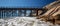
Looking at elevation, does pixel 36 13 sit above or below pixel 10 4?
below

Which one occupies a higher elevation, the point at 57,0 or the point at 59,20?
the point at 57,0

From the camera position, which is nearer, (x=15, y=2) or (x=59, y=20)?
(x=59, y=20)

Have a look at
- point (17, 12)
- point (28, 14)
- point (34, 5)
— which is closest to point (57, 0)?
point (34, 5)

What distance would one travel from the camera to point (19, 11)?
4.30 meters

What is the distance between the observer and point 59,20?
2848 mm

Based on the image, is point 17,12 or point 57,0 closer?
point 17,12

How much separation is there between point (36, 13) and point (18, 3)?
0.66 meters

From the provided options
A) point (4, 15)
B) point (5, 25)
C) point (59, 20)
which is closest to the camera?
point (5, 25)

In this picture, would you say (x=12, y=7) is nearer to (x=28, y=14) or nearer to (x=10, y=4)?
(x=10, y=4)

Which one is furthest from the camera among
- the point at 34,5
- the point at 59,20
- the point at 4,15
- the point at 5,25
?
the point at 34,5

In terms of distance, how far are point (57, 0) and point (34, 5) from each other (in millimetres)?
854

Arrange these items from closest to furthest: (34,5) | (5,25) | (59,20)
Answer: (5,25), (59,20), (34,5)

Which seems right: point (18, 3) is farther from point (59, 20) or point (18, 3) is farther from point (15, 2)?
point (59, 20)

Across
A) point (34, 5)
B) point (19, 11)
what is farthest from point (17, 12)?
point (34, 5)
